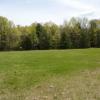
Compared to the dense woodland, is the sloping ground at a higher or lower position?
lower

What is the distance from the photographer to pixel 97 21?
106 m

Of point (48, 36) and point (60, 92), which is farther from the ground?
point (48, 36)

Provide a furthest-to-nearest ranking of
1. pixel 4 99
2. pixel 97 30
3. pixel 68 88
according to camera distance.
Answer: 1. pixel 97 30
2. pixel 68 88
3. pixel 4 99

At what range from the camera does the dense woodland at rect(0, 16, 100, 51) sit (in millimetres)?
93000

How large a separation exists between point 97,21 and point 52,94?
97.5m

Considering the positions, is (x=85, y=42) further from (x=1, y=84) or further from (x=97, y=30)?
(x=1, y=84)

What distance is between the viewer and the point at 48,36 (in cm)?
9462

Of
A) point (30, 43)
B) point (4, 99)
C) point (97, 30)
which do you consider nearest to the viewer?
point (4, 99)

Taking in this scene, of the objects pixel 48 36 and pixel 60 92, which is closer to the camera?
pixel 60 92

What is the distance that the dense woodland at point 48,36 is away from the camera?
9300 centimetres

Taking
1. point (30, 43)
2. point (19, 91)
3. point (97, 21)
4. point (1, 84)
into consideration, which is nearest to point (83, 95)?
point (19, 91)

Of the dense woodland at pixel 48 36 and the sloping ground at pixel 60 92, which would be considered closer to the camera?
the sloping ground at pixel 60 92

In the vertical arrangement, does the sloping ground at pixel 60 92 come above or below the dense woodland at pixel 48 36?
below

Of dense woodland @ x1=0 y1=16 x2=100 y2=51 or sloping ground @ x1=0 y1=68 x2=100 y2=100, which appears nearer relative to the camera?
sloping ground @ x1=0 y1=68 x2=100 y2=100
